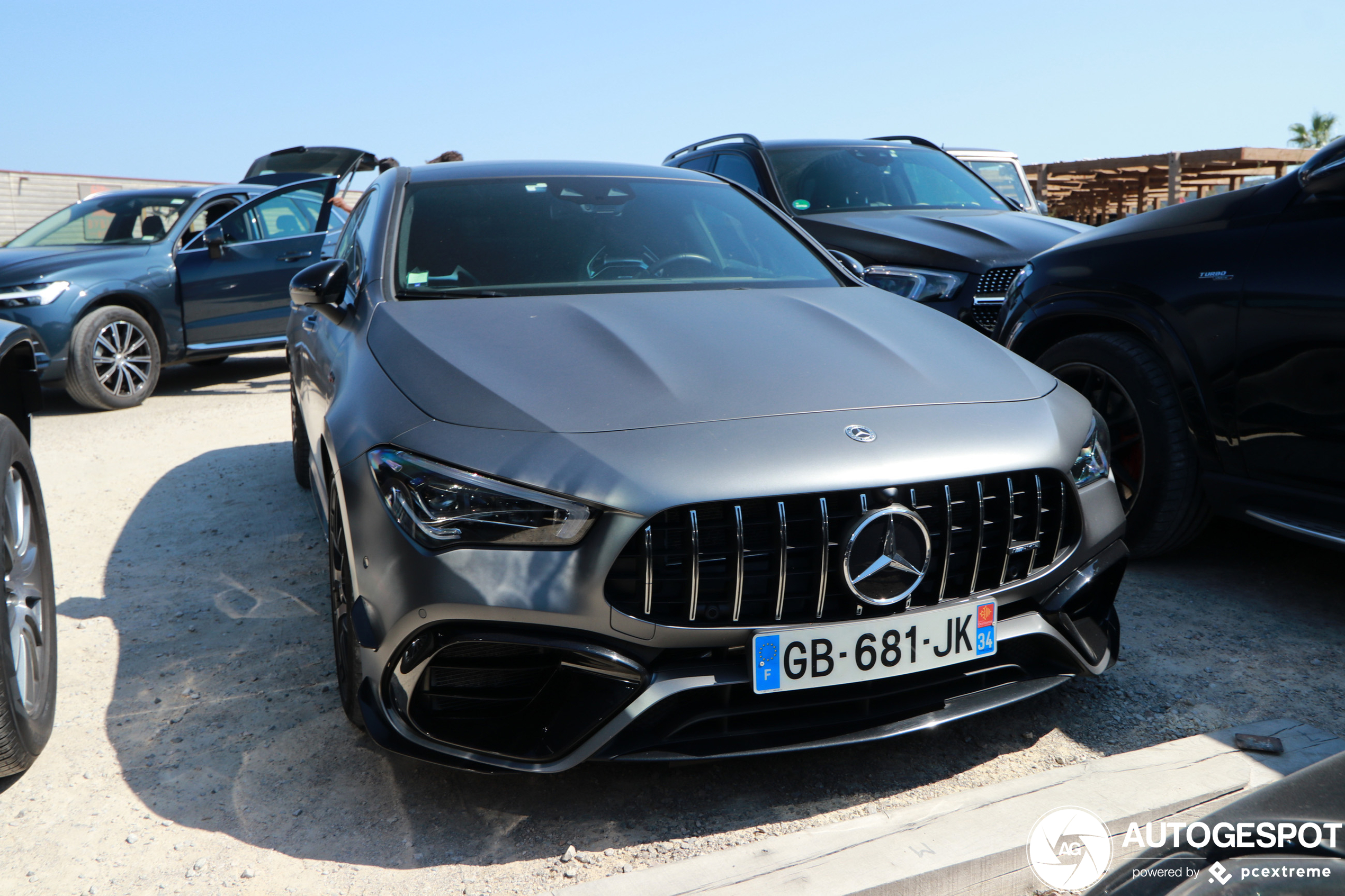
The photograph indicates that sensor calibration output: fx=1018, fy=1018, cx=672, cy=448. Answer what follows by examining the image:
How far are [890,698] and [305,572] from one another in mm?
2413

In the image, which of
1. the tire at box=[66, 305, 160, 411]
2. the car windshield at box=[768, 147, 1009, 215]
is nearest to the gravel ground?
the car windshield at box=[768, 147, 1009, 215]

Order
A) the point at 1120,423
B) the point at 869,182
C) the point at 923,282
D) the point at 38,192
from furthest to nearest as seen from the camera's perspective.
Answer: the point at 38,192 < the point at 869,182 < the point at 923,282 < the point at 1120,423

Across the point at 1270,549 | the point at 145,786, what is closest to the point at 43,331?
the point at 145,786

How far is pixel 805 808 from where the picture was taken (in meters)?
2.21

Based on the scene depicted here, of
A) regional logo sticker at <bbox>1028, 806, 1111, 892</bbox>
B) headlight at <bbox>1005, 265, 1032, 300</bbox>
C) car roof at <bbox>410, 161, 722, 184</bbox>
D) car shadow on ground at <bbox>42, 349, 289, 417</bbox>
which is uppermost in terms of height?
car roof at <bbox>410, 161, 722, 184</bbox>

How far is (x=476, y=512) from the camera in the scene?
1.99m

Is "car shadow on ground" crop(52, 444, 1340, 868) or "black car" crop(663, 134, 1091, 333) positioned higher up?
"black car" crop(663, 134, 1091, 333)

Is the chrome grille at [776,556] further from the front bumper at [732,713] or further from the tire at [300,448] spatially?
the tire at [300,448]

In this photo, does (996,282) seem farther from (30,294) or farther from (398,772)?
(30,294)

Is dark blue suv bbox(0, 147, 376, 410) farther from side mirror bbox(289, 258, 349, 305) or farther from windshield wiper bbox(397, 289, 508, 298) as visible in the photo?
windshield wiper bbox(397, 289, 508, 298)

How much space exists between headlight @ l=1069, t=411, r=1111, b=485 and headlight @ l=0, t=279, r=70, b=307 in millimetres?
7098

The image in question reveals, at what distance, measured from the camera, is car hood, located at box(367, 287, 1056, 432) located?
7.14 ft

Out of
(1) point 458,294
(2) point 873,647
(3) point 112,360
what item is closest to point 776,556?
(2) point 873,647

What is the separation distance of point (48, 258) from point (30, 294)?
1.30 feet
